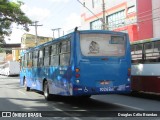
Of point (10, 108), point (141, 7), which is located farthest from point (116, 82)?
point (141, 7)

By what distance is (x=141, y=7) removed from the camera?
46.2 m

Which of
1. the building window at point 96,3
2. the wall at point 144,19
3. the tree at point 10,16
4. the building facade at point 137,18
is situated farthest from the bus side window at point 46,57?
the building window at point 96,3

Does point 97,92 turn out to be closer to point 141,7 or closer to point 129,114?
point 129,114

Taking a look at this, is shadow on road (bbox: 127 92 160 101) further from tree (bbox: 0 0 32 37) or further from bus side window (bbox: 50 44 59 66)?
tree (bbox: 0 0 32 37)

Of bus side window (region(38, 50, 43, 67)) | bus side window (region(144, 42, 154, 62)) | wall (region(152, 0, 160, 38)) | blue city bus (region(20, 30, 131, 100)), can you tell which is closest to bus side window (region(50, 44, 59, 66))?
A: blue city bus (region(20, 30, 131, 100))

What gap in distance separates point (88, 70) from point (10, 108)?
3.54 m

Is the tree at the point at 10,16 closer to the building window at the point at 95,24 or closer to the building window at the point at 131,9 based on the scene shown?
the building window at the point at 131,9

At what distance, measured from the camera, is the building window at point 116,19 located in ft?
159

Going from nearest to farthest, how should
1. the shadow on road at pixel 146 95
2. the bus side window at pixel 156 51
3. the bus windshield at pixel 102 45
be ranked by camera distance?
the bus windshield at pixel 102 45 < the bus side window at pixel 156 51 < the shadow on road at pixel 146 95

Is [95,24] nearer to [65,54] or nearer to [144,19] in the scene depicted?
[144,19]

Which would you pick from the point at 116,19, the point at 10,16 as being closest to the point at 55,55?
the point at 10,16

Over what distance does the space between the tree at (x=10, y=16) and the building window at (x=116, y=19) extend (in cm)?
2119

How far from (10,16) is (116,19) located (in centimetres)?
2505

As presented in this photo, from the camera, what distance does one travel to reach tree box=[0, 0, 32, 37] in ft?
89.0
